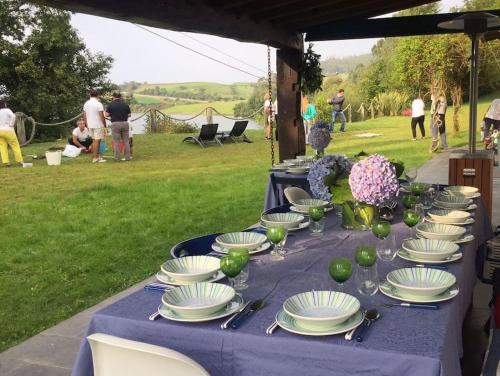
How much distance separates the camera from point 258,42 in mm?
5156

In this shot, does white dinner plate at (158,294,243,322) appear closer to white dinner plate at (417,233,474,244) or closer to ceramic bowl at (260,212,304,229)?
ceramic bowl at (260,212,304,229)

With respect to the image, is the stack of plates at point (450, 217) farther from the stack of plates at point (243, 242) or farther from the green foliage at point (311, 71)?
the green foliage at point (311, 71)

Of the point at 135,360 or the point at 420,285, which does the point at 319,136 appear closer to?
the point at 420,285

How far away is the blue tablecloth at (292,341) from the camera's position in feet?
4.88

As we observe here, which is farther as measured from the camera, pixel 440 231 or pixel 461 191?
pixel 461 191

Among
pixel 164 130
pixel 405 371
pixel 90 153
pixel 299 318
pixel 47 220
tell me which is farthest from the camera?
pixel 164 130

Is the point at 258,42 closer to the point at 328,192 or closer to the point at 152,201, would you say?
the point at 328,192

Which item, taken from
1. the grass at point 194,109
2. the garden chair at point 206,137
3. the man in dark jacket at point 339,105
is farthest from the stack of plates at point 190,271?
the grass at point 194,109

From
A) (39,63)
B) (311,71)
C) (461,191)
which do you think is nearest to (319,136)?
(311,71)

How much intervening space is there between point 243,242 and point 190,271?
0.45 meters

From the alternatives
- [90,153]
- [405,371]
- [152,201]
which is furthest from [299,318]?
[90,153]

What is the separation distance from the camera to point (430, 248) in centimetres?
238

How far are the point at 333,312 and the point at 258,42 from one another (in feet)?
12.6

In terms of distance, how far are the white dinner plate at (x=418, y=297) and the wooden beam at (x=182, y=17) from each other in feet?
6.21
